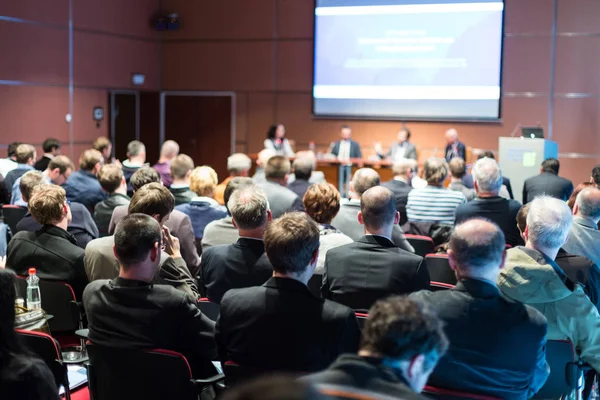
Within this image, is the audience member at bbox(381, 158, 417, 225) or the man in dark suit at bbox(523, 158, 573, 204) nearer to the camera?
the audience member at bbox(381, 158, 417, 225)

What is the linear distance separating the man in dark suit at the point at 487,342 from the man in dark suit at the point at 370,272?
2.55 ft

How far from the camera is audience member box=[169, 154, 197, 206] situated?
5875 millimetres

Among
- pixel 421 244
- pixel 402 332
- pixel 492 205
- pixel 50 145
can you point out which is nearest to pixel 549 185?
pixel 492 205

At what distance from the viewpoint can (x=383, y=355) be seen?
176 centimetres

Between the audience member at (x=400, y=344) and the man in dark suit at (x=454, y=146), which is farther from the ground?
the man in dark suit at (x=454, y=146)

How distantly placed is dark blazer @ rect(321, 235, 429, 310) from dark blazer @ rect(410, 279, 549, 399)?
0.81 metres

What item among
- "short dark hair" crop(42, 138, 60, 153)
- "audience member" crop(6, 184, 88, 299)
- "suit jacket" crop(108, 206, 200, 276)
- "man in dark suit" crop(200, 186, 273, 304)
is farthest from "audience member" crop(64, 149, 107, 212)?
"man in dark suit" crop(200, 186, 273, 304)

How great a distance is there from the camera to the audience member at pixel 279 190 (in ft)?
19.5

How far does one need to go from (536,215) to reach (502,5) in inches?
340

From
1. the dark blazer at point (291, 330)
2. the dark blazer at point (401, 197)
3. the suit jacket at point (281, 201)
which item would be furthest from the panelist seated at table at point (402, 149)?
the dark blazer at point (291, 330)

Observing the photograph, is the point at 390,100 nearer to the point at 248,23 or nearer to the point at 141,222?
the point at 248,23

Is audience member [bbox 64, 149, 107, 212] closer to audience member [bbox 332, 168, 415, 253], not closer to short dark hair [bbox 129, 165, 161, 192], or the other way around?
short dark hair [bbox 129, 165, 161, 192]

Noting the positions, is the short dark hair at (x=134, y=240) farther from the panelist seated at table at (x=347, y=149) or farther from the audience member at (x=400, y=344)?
the panelist seated at table at (x=347, y=149)

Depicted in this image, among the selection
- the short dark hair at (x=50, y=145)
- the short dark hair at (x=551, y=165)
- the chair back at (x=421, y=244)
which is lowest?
the chair back at (x=421, y=244)
